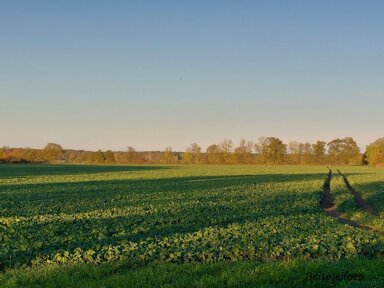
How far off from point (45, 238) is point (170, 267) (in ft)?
25.3

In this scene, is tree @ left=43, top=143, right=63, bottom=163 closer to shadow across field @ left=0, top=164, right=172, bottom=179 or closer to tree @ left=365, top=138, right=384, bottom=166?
shadow across field @ left=0, top=164, right=172, bottom=179

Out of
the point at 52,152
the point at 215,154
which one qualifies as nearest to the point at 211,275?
the point at 215,154

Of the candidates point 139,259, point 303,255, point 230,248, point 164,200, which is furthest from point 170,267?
point 164,200

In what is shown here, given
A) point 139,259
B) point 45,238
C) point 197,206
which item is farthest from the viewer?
point 197,206

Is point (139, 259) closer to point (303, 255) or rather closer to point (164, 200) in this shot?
point (303, 255)

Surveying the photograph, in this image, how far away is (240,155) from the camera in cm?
16862

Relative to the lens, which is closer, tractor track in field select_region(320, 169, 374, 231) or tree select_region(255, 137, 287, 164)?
tractor track in field select_region(320, 169, 374, 231)

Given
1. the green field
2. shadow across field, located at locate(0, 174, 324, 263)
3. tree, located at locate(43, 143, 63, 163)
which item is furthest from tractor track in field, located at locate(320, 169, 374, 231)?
tree, located at locate(43, 143, 63, 163)

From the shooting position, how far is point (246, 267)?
9664 millimetres

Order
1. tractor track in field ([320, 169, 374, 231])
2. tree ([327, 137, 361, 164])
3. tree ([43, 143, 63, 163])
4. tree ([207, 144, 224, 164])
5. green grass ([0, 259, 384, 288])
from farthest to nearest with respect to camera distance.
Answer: tree ([43, 143, 63, 163]) → tree ([207, 144, 224, 164]) → tree ([327, 137, 361, 164]) → tractor track in field ([320, 169, 374, 231]) → green grass ([0, 259, 384, 288])

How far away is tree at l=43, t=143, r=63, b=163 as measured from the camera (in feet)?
579

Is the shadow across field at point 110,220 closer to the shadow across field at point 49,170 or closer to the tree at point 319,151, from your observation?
the shadow across field at point 49,170

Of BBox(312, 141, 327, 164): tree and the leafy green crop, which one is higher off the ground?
BBox(312, 141, 327, 164): tree

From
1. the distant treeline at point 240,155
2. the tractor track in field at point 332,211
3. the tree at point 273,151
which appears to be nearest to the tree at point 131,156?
the distant treeline at point 240,155
